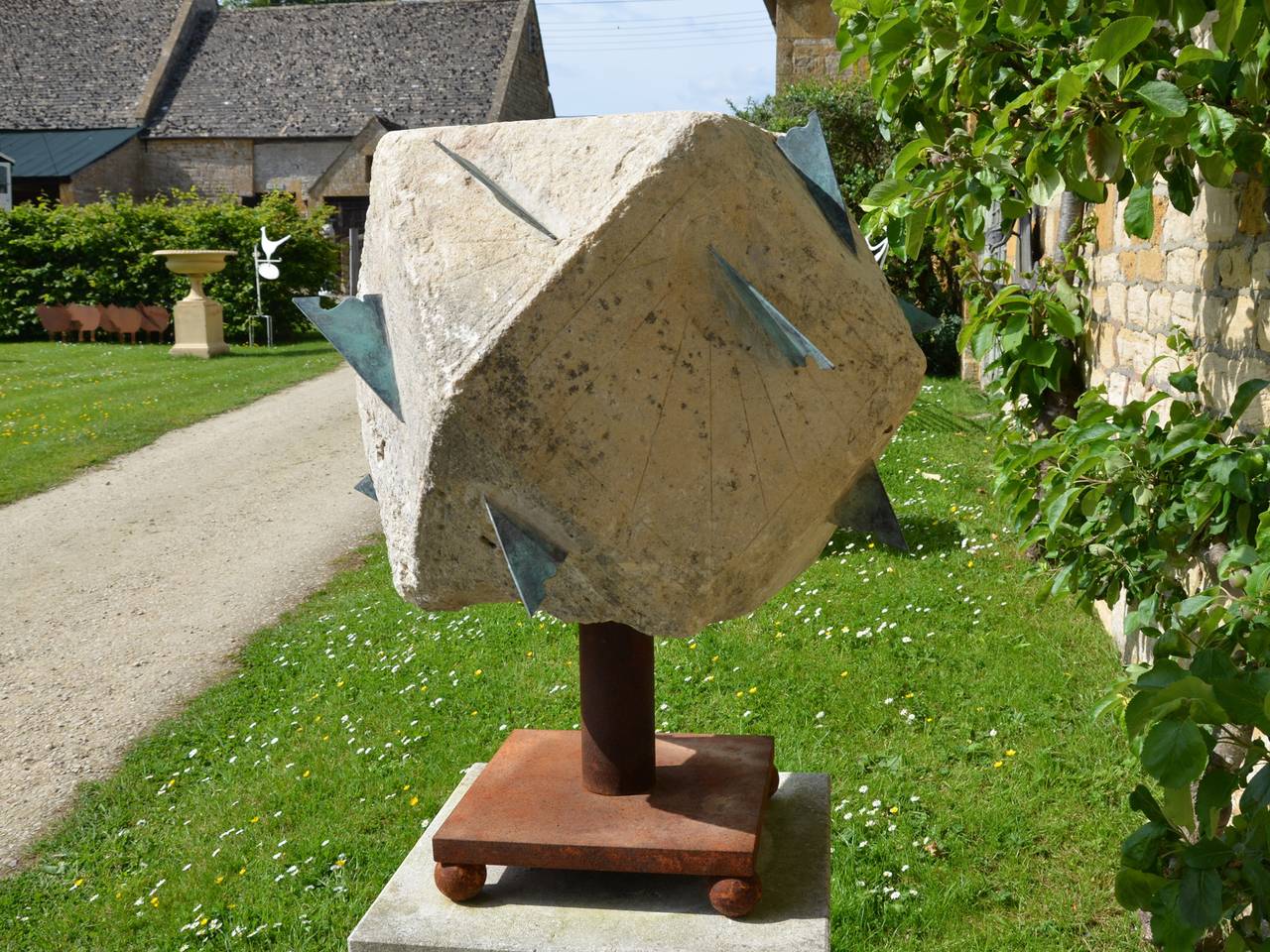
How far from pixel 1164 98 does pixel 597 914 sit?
7.10 ft

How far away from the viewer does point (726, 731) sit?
476cm

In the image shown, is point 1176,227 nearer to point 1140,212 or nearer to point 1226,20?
point 1140,212

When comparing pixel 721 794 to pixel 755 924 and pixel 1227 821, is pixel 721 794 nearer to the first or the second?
pixel 755 924

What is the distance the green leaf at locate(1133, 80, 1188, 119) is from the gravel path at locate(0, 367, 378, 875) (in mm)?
4457

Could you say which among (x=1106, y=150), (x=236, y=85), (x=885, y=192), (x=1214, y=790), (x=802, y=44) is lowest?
(x=1214, y=790)

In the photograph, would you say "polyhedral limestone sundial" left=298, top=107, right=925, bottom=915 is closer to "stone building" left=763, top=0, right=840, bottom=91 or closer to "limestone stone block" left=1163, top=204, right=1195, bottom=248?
"limestone stone block" left=1163, top=204, right=1195, bottom=248

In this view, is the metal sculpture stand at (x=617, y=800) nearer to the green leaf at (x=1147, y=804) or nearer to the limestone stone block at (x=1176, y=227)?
the green leaf at (x=1147, y=804)

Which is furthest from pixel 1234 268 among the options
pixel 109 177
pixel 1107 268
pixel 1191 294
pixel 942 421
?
pixel 109 177

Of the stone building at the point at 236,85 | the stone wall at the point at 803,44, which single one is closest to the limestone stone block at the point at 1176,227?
the stone wall at the point at 803,44

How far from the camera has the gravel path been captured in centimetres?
541

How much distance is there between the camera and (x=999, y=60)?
344 centimetres

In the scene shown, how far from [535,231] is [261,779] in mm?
3487

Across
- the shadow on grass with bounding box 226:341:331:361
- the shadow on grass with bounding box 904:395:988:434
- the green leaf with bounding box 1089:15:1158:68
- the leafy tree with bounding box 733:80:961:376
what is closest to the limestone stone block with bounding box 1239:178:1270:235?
the green leaf with bounding box 1089:15:1158:68

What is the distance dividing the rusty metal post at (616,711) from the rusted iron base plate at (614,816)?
4 cm
